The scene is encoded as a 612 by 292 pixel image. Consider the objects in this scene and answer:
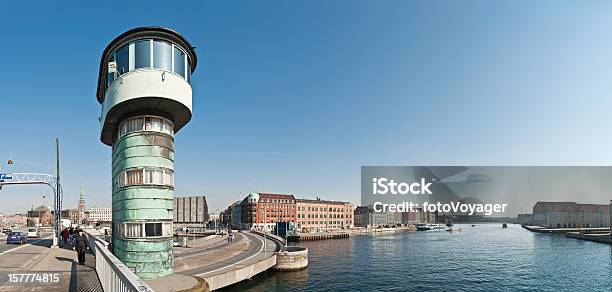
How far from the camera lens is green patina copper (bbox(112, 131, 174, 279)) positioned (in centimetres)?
2598

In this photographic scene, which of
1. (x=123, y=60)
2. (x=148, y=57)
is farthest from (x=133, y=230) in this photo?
(x=148, y=57)

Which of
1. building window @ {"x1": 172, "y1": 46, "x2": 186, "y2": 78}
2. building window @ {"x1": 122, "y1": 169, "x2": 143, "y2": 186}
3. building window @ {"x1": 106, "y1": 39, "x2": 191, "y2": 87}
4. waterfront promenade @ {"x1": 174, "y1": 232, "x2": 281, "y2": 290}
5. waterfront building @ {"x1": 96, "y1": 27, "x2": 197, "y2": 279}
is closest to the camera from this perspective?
waterfront building @ {"x1": 96, "y1": 27, "x2": 197, "y2": 279}

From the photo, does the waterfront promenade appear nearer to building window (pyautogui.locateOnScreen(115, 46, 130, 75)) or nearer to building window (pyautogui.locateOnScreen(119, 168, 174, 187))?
building window (pyautogui.locateOnScreen(119, 168, 174, 187))

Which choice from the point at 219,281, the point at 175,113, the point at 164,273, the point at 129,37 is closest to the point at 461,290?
the point at 219,281

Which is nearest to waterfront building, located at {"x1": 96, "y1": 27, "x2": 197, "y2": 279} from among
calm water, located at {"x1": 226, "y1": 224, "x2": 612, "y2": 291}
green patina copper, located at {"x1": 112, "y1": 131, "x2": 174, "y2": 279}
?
green patina copper, located at {"x1": 112, "y1": 131, "x2": 174, "y2": 279}

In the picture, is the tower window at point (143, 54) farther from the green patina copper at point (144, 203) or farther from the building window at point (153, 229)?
the building window at point (153, 229)

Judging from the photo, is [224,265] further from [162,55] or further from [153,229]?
[162,55]

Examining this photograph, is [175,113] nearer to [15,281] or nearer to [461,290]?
[15,281]

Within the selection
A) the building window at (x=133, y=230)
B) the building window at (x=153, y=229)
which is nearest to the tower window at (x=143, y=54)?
the building window at (x=133, y=230)

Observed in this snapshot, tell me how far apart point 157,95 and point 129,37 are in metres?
4.91

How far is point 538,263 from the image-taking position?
76.2 m

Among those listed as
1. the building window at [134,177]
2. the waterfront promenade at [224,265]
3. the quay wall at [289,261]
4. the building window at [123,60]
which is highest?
the building window at [123,60]

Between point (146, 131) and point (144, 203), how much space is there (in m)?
5.01

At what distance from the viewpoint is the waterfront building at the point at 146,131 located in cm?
2539
